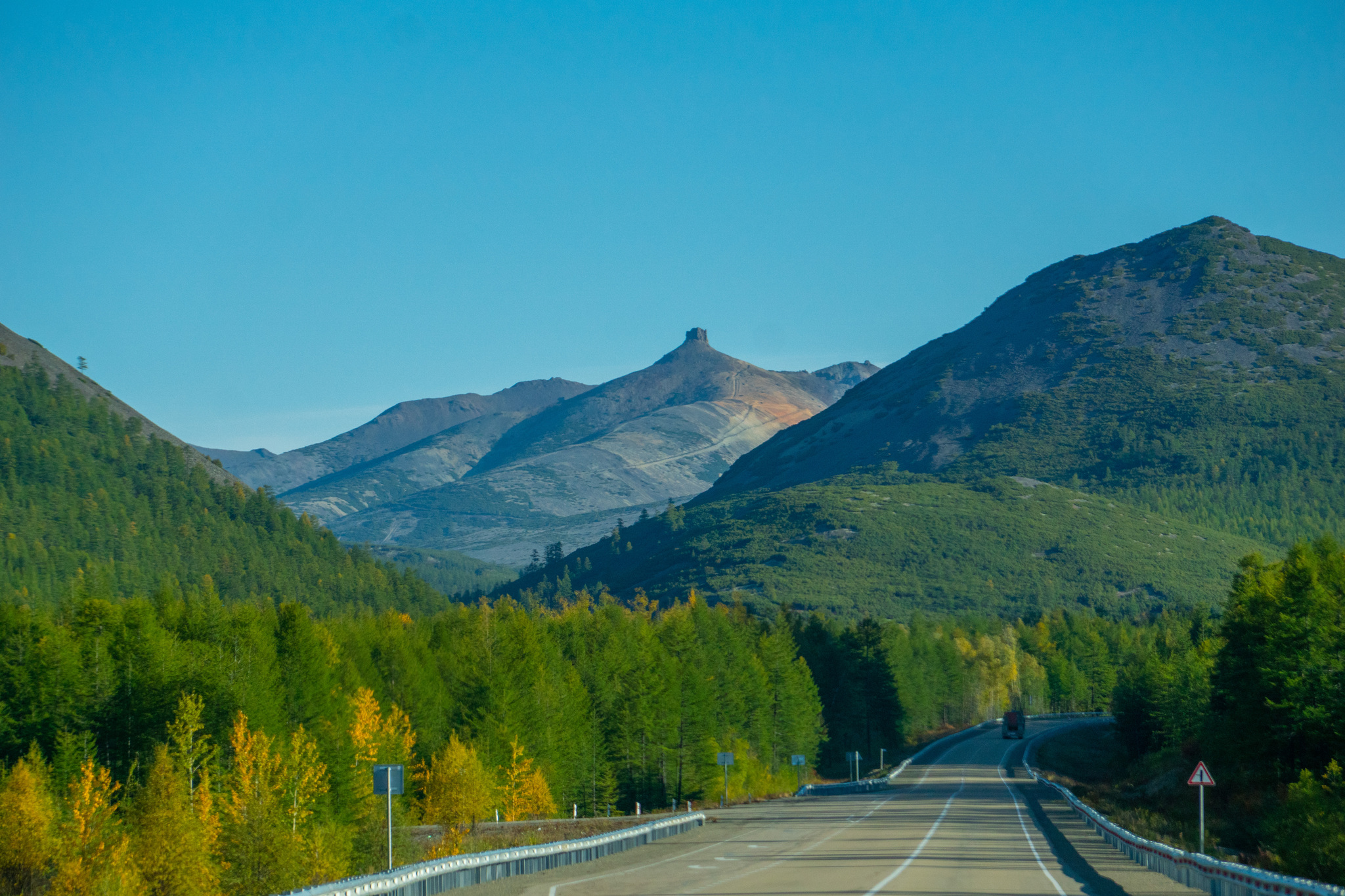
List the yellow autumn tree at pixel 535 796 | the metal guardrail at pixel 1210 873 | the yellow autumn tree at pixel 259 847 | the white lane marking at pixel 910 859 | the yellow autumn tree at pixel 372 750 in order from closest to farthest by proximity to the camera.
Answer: the metal guardrail at pixel 1210 873 → the white lane marking at pixel 910 859 → the yellow autumn tree at pixel 259 847 → the yellow autumn tree at pixel 372 750 → the yellow autumn tree at pixel 535 796

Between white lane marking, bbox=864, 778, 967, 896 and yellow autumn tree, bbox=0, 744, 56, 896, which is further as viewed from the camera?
yellow autumn tree, bbox=0, 744, 56, 896

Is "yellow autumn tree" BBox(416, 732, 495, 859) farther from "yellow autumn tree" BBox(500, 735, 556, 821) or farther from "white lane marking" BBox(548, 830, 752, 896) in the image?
"white lane marking" BBox(548, 830, 752, 896)

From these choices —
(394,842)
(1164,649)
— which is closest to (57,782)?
(394,842)

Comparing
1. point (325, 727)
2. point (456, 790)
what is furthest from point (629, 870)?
point (325, 727)

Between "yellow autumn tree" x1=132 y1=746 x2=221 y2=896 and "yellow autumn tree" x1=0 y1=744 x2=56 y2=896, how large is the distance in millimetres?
6275

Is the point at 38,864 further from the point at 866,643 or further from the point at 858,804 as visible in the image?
the point at 866,643

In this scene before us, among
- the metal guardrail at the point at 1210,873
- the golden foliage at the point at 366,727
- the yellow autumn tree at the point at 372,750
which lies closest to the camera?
the metal guardrail at the point at 1210,873

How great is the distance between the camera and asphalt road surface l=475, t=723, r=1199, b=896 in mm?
30406

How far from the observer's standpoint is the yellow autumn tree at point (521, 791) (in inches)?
3002

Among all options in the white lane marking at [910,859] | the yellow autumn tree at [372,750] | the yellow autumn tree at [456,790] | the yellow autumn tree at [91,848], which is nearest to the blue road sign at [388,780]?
the white lane marking at [910,859]

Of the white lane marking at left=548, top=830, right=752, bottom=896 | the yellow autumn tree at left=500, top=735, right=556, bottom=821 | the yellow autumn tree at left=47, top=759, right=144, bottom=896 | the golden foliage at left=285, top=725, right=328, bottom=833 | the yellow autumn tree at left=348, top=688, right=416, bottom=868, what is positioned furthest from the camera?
the yellow autumn tree at left=500, top=735, right=556, bottom=821

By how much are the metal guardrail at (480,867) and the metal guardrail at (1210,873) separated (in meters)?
16.5

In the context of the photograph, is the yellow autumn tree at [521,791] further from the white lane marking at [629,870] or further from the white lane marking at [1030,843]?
the white lane marking at [629,870]

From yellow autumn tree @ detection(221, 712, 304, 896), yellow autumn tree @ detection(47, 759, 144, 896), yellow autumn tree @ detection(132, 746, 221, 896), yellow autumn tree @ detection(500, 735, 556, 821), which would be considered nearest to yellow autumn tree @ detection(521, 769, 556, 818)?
yellow autumn tree @ detection(500, 735, 556, 821)
